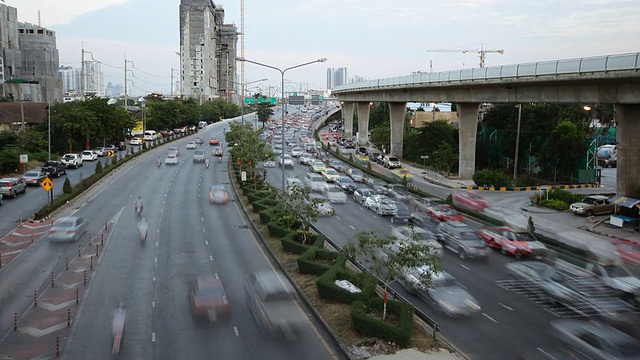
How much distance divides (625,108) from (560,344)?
2678cm

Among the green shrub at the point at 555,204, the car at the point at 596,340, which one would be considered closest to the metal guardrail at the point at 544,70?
the green shrub at the point at 555,204

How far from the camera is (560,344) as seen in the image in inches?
699

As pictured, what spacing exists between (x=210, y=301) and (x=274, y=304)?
2.44m

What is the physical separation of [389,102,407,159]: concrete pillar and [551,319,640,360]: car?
203 feet

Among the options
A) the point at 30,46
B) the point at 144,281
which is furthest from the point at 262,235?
the point at 30,46

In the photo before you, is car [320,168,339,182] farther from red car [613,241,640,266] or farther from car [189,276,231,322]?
car [189,276,231,322]

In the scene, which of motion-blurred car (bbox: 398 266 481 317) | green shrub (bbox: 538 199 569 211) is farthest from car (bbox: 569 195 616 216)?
motion-blurred car (bbox: 398 266 481 317)

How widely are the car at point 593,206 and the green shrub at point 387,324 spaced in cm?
2738

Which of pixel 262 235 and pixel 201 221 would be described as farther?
pixel 201 221

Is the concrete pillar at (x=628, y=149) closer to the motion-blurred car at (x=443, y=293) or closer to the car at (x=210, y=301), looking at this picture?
the motion-blurred car at (x=443, y=293)

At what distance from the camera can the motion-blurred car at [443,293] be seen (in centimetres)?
2048

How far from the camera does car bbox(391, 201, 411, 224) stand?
37.0 metres

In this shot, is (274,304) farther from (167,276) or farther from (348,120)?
(348,120)

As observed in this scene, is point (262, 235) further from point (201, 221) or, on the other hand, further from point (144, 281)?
point (144, 281)
